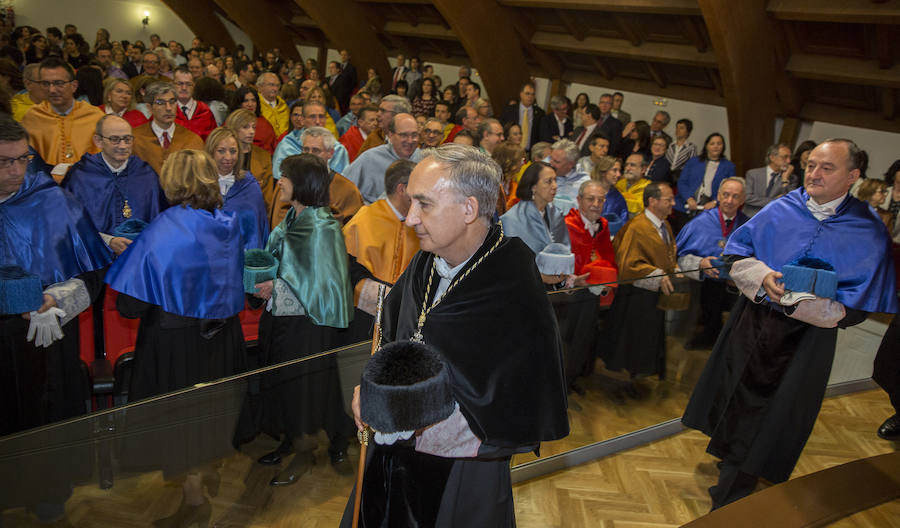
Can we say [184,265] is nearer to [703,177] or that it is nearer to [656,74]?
[703,177]

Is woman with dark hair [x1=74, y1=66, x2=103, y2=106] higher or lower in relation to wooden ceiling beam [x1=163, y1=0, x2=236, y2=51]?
lower

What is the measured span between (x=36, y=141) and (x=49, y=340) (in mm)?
2947

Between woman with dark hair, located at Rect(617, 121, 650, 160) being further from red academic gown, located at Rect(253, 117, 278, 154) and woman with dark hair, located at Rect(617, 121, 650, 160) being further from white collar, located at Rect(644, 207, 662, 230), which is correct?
red academic gown, located at Rect(253, 117, 278, 154)

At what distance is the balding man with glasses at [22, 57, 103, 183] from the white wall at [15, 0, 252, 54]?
2042 cm

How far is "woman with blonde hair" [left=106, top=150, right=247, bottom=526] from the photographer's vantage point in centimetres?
290

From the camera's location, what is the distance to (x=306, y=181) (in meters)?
3.32

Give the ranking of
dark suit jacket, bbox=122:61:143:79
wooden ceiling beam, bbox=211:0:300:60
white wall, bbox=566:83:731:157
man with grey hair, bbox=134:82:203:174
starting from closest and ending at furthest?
man with grey hair, bbox=134:82:203:174
white wall, bbox=566:83:731:157
dark suit jacket, bbox=122:61:143:79
wooden ceiling beam, bbox=211:0:300:60

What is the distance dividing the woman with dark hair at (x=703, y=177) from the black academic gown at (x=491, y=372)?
6374 millimetres

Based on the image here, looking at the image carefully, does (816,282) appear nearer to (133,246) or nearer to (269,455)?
(269,455)

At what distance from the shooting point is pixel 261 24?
20172mm

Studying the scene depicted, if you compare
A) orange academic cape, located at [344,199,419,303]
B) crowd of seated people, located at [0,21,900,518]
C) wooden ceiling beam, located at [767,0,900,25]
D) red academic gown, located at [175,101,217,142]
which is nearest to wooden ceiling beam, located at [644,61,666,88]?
wooden ceiling beam, located at [767,0,900,25]

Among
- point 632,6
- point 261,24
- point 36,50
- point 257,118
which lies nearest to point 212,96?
point 257,118

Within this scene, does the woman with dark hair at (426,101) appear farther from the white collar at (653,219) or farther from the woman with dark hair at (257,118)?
the white collar at (653,219)

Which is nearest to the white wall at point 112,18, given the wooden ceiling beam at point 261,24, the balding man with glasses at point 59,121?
the wooden ceiling beam at point 261,24
